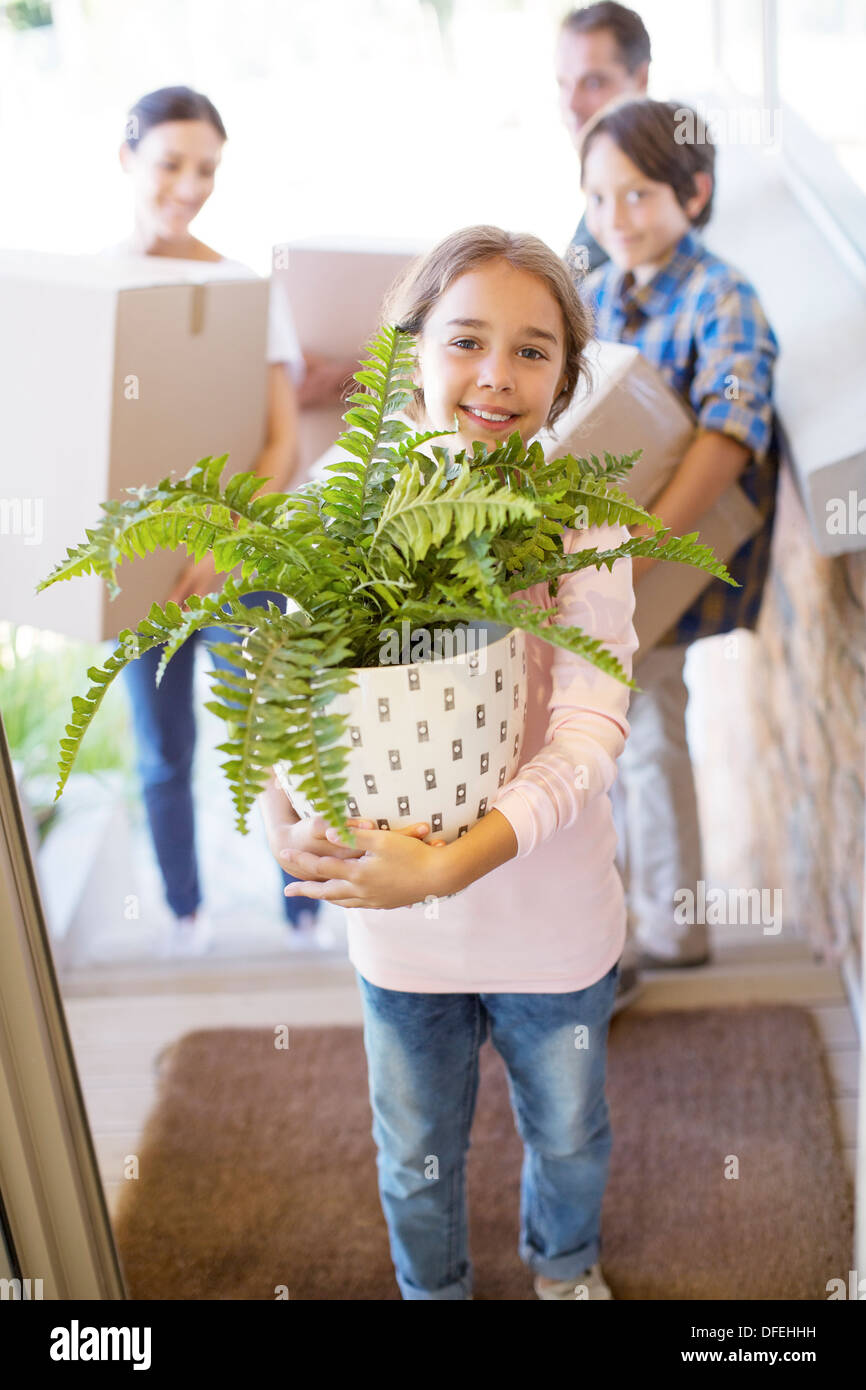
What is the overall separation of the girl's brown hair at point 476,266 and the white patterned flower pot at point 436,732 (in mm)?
348

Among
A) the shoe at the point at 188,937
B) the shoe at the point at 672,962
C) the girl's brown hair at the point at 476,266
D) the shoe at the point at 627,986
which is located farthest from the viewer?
the shoe at the point at 188,937

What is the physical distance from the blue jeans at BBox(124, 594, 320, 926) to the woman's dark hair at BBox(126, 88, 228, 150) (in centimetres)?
75

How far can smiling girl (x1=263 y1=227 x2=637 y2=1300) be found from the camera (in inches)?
43.0

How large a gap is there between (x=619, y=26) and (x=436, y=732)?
1.12m

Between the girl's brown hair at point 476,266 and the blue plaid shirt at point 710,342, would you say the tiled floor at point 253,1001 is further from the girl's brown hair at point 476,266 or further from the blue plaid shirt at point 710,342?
the girl's brown hair at point 476,266

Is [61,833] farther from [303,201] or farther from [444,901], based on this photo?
[444,901]

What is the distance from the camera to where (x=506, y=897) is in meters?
1.25

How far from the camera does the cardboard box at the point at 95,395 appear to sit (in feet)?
5.06

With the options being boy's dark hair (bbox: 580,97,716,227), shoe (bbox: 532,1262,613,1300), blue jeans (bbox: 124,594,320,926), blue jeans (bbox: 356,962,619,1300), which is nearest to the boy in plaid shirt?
boy's dark hair (bbox: 580,97,716,227)

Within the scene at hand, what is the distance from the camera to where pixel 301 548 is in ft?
3.30

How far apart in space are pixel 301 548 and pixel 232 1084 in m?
1.26

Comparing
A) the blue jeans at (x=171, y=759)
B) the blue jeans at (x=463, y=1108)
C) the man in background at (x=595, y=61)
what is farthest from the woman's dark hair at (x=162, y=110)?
the blue jeans at (x=463, y=1108)

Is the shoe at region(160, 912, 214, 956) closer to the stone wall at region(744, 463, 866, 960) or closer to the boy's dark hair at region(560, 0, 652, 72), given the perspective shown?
the stone wall at region(744, 463, 866, 960)

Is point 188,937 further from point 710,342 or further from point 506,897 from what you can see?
point 710,342
